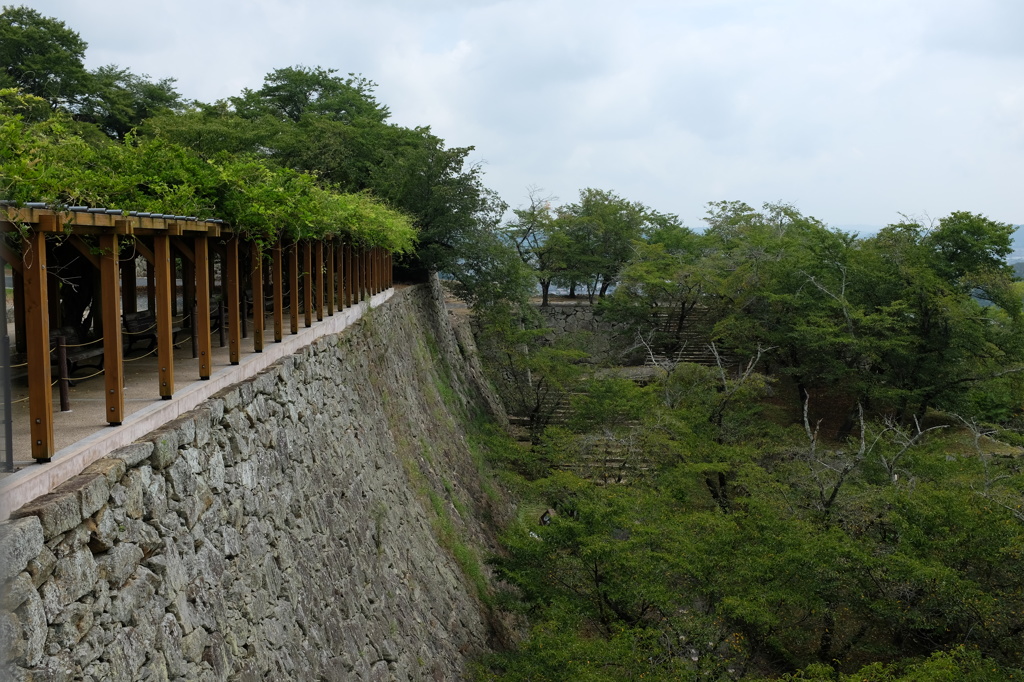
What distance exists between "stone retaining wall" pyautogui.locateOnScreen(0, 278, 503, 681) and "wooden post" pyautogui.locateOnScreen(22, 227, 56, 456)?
1.00 feet

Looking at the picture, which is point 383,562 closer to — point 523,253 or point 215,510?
point 215,510

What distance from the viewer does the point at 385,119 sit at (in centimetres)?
3906

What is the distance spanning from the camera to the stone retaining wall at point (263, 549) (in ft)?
13.7

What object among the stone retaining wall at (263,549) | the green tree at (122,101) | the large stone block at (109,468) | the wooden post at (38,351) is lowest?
the stone retaining wall at (263,549)

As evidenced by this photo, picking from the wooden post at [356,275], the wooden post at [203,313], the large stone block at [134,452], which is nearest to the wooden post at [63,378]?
the large stone block at [134,452]

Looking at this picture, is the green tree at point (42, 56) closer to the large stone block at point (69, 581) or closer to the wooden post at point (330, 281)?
the wooden post at point (330, 281)

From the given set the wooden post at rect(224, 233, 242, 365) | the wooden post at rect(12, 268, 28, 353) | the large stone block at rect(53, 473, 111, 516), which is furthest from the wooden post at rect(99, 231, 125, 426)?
the wooden post at rect(12, 268, 28, 353)

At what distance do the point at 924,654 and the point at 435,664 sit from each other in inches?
287

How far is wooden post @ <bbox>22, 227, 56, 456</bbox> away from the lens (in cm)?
447

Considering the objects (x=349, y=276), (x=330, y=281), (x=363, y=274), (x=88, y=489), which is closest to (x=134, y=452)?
(x=88, y=489)

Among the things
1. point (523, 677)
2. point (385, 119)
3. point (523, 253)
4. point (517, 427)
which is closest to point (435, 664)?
point (523, 677)

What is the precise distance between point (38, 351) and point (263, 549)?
3182 millimetres

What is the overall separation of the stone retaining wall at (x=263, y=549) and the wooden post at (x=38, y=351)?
304 millimetres

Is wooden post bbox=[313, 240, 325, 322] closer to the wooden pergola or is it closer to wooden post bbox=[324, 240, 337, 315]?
wooden post bbox=[324, 240, 337, 315]
